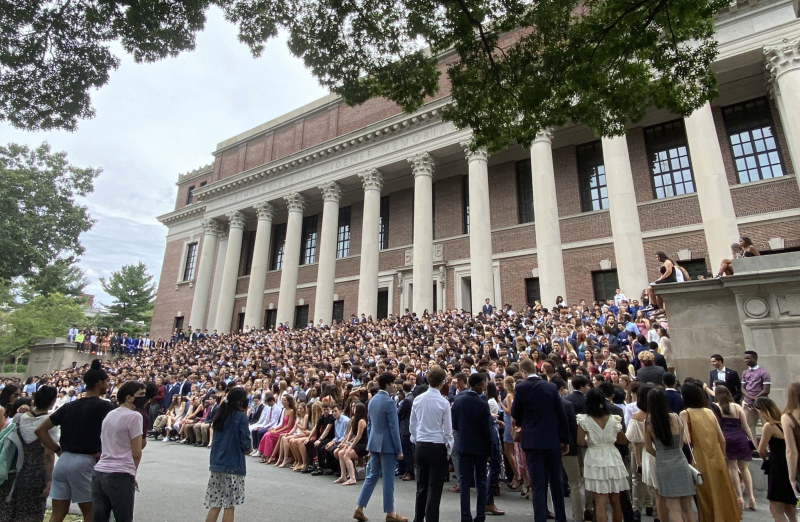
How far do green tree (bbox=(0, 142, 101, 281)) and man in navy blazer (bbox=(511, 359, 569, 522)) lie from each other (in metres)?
44.2

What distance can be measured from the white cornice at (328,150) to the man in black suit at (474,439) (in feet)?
59.2

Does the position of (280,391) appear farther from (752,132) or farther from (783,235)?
(752,132)

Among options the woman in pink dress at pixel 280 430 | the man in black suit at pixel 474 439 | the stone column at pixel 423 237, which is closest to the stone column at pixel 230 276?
the stone column at pixel 423 237

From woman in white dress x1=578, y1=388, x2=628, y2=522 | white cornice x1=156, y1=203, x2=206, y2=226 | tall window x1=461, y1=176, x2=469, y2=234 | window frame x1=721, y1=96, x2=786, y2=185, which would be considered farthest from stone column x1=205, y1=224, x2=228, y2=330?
window frame x1=721, y1=96, x2=786, y2=185

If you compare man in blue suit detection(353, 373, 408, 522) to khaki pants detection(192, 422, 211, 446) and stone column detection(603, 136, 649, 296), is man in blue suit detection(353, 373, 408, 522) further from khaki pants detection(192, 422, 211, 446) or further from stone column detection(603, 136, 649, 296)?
stone column detection(603, 136, 649, 296)

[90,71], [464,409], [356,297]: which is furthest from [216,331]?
[464,409]

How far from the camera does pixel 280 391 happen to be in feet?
38.6

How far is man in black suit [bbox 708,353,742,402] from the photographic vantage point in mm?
7309

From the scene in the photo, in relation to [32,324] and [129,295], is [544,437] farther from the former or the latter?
[129,295]

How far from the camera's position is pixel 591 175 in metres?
23.7

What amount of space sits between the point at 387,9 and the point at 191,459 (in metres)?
10.5

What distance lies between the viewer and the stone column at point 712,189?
1633cm

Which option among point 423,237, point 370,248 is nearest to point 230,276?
point 370,248

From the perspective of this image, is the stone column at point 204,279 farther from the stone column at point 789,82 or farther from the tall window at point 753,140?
the stone column at point 789,82
